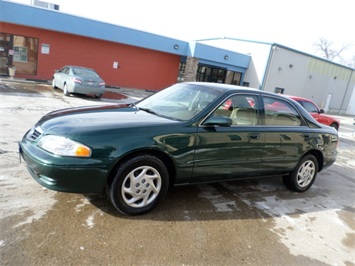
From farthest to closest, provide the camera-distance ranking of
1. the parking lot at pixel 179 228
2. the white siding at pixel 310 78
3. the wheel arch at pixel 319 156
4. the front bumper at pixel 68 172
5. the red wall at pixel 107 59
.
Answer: the white siding at pixel 310 78 < the red wall at pixel 107 59 < the wheel arch at pixel 319 156 < the front bumper at pixel 68 172 < the parking lot at pixel 179 228

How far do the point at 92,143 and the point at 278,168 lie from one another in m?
2.99

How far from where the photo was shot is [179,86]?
187 inches

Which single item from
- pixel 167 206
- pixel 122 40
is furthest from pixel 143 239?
pixel 122 40

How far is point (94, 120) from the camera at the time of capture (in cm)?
A: 352

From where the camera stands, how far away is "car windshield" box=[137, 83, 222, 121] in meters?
3.97

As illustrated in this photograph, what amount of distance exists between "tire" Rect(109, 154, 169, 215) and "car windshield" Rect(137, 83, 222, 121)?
77 cm

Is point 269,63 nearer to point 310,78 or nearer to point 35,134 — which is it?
point 310,78

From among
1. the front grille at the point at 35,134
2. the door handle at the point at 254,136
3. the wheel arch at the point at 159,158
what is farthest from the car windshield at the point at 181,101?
the front grille at the point at 35,134

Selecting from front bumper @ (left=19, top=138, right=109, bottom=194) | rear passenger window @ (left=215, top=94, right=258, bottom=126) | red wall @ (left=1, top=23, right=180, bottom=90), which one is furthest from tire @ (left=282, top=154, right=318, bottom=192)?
red wall @ (left=1, top=23, right=180, bottom=90)

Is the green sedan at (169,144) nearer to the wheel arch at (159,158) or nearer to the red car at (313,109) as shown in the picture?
the wheel arch at (159,158)

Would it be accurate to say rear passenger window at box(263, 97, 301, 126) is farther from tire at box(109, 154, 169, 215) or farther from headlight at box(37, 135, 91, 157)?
headlight at box(37, 135, 91, 157)

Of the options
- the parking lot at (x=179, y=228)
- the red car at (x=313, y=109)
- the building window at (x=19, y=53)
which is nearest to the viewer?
the parking lot at (x=179, y=228)

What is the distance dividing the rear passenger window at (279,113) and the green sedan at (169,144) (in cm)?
2

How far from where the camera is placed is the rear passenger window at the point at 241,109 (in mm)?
4148
